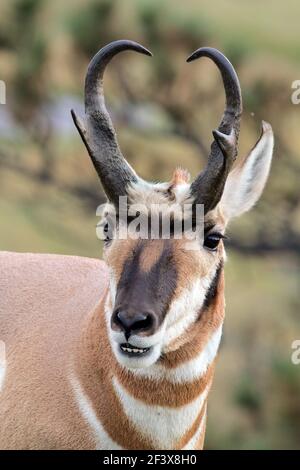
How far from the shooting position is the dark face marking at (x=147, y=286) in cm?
558

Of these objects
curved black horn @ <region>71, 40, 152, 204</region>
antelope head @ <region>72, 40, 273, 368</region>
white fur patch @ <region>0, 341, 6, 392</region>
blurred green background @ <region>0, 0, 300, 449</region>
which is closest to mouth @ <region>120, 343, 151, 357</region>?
antelope head @ <region>72, 40, 273, 368</region>

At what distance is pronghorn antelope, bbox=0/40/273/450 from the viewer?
580 centimetres

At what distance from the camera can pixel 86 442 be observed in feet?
21.0

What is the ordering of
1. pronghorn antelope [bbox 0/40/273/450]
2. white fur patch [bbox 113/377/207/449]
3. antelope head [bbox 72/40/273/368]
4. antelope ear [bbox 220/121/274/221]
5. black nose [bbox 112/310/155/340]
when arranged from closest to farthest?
black nose [bbox 112/310/155/340]
antelope head [bbox 72/40/273/368]
pronghorn antelope [bbox 0/40/273/450]
white fur patch [bbox 113/377/207/449]
antelope ear [bbox 220/121/274/221]

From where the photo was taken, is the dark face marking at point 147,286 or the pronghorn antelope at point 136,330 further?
the pronghorn antelope at point 136,330

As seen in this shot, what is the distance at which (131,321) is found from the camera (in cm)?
552

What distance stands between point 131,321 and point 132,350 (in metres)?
0.24

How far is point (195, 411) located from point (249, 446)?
9.97m

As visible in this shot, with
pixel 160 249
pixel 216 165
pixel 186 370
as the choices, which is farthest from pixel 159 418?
pixel 216 165

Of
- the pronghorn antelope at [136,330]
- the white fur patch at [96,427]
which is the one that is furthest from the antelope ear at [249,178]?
the white fur patch at [96,427]

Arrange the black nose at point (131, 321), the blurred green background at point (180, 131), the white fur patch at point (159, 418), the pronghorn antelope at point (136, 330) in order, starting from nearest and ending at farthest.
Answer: the black nose at point (131, 321) → the pronghorn antelope at point (136, 330) → the white fur patch at point (159, 418) → the blurred green background at point (180, 131)

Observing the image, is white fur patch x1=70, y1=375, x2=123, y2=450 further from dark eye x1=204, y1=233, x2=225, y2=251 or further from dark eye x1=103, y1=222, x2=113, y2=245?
dark eye x1=204, y1=233, x2=225, y2=251

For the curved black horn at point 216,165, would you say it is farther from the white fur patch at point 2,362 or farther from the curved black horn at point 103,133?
the white fur patch at point 2,362

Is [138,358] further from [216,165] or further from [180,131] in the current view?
[180,131]
